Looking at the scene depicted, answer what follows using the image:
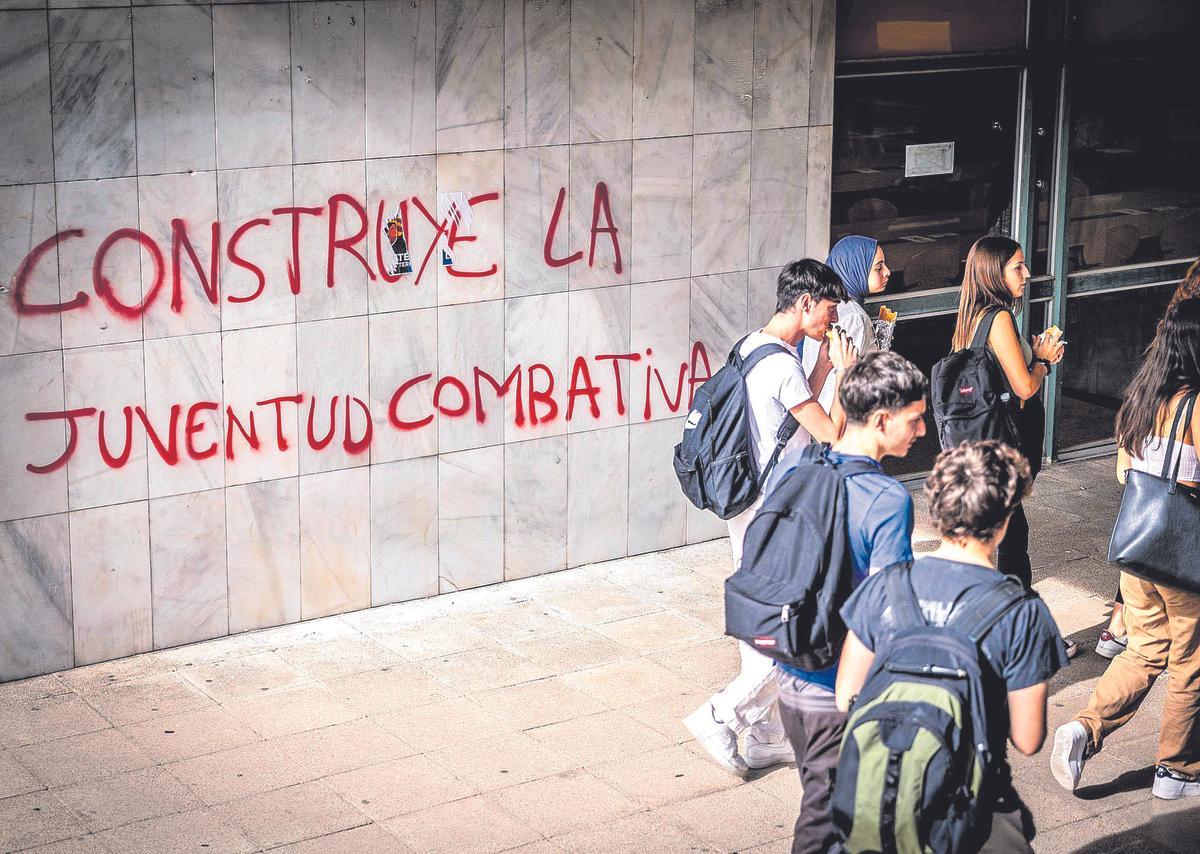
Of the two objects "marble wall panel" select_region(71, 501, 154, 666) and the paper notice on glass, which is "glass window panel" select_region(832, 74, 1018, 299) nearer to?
the paper notice on glass

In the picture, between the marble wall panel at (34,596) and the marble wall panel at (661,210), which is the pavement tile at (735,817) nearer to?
the marble wall panel at (34,596)

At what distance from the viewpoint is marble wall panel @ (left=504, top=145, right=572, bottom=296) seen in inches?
316

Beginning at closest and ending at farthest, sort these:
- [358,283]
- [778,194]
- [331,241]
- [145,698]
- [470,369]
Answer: [145,698], [331,241], [358,283], [470,369], [778,194]

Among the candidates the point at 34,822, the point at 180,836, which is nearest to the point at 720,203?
the point at 180,836

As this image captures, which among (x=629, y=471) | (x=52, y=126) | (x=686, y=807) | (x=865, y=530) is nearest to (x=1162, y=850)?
(x=686, y=807)

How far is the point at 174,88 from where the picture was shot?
6992 millimetres

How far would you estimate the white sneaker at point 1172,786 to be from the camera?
20.4 ft

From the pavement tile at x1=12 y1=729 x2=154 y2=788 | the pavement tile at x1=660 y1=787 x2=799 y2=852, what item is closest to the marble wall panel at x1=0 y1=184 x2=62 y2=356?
the pavement tile at x1=12 y1=729 x2=154 y2=788

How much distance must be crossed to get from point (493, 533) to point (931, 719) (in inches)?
179

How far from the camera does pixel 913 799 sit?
395cm

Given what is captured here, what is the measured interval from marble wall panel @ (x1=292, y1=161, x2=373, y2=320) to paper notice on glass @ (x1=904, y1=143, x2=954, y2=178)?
369 cm

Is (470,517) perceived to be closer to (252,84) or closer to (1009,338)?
(252,84)

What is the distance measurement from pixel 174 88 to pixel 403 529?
7.72ft

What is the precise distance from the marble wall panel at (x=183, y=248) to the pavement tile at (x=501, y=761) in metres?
2.24
